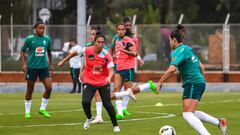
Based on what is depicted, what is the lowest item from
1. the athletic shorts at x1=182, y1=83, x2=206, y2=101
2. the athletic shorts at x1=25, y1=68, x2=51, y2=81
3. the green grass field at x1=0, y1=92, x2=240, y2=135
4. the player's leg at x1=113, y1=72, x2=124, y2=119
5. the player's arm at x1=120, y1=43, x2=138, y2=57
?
the green grass field at x1=0, y1=92, x2=240, y2=135

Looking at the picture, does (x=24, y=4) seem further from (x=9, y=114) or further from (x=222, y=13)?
(x=9, y=114)

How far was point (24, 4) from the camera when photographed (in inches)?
2453

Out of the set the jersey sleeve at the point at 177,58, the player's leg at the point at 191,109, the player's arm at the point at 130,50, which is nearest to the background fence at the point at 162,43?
the player's arm at the point at 130,50

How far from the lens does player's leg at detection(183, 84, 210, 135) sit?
14750 mm

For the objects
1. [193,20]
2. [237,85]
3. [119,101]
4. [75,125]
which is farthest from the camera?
[193,20]

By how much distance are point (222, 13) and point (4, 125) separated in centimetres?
5326

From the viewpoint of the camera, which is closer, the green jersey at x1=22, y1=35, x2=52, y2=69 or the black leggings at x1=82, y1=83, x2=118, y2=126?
the black leggings at x1=82, y1=83, x2=118, y2=126

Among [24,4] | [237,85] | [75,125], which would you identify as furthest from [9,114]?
[24,4]

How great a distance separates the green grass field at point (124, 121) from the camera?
56.8ft

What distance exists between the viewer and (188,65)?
49.5 ft

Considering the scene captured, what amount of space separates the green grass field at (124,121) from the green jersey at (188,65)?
76.5 inches

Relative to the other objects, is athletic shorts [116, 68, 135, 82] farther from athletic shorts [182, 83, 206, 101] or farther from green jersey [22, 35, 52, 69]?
athletic shorts [182, 83, 206, 101]

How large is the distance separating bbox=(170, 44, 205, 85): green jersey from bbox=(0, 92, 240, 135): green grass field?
76.5 inches

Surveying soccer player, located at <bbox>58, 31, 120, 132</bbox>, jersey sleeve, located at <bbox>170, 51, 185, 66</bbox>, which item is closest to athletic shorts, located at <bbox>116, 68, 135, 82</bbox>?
soccer player, located at <bbox>58, 31, 120, 132</bbox>
